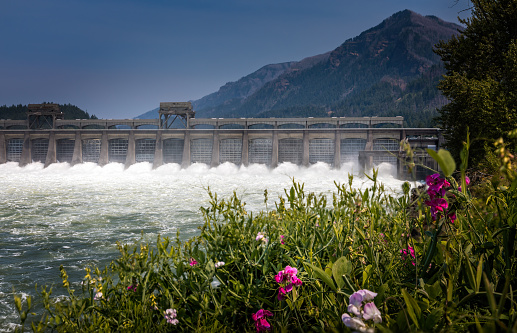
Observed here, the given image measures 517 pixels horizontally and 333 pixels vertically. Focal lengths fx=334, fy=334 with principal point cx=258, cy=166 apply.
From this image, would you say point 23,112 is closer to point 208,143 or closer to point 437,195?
point 208,143

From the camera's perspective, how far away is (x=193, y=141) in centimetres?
4791

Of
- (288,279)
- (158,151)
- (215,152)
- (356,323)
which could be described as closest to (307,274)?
(288,279)

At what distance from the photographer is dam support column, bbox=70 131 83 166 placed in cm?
4775

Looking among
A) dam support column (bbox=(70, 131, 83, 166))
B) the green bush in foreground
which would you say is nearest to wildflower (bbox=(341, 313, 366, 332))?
the green bush in foreground

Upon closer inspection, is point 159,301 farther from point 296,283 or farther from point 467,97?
point 467,97

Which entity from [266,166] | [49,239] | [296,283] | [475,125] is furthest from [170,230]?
[266,166]

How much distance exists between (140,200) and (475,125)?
22.4m

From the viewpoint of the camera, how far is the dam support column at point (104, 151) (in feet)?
155

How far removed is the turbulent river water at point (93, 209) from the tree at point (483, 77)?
773 centimetres

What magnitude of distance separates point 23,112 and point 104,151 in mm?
99877

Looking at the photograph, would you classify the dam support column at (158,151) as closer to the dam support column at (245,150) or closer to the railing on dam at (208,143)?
the railing on dam at (208,143)

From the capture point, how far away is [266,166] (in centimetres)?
4538

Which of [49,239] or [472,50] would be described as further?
Answer: [472,50]

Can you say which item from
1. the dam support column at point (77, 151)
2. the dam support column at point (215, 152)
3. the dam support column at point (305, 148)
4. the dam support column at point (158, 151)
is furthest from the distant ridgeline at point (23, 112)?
the dam support column at point (305, 148)
